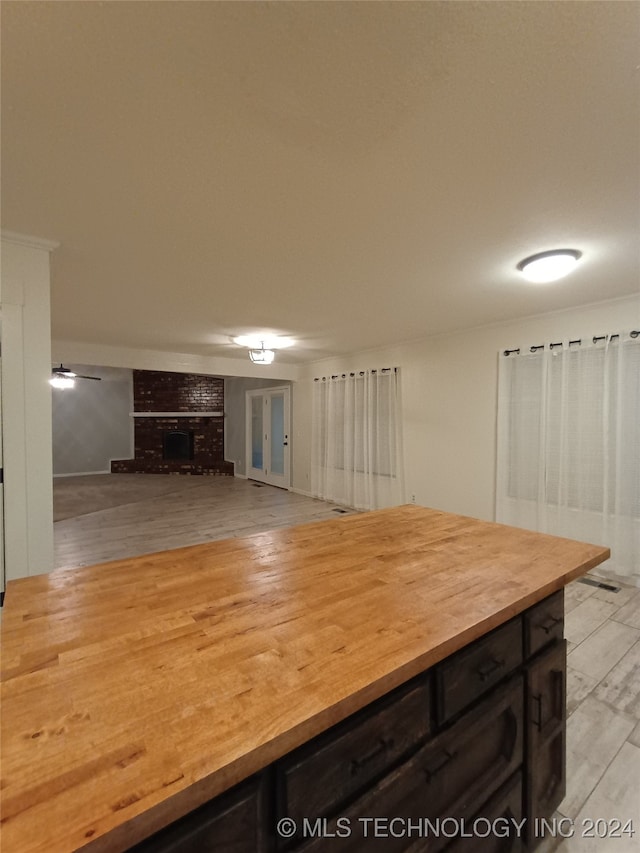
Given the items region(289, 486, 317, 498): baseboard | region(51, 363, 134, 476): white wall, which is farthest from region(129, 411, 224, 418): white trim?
region(289, 486, 317, 498): baseboard

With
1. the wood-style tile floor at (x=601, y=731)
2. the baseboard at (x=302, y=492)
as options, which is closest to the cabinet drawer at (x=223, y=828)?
the wood-style tile floor at (x=601, y=731)

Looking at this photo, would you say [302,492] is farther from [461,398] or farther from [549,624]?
[549,624]

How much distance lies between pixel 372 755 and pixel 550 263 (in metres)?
2.56

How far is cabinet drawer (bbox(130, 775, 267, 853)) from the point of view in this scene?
53 cm

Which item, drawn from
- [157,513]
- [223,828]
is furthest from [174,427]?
[223,828]

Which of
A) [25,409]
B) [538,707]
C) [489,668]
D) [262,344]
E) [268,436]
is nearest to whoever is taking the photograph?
[489,668]

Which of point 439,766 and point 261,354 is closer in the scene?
point 439,766

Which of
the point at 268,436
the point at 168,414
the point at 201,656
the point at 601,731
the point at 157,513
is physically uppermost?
the point at 168,414

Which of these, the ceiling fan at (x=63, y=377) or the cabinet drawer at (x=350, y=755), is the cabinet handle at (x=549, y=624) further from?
the ceiling fan at (x=63, y=377)

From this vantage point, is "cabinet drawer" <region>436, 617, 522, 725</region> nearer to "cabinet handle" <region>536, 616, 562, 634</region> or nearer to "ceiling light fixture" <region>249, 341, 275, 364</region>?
"cabinet handle" <region>536, 616, 562, 634</region>

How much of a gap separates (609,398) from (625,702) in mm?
2226

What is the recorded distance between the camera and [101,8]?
3.01 feet

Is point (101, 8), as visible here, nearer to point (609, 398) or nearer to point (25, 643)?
point (25, 643)

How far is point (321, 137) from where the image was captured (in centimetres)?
132
